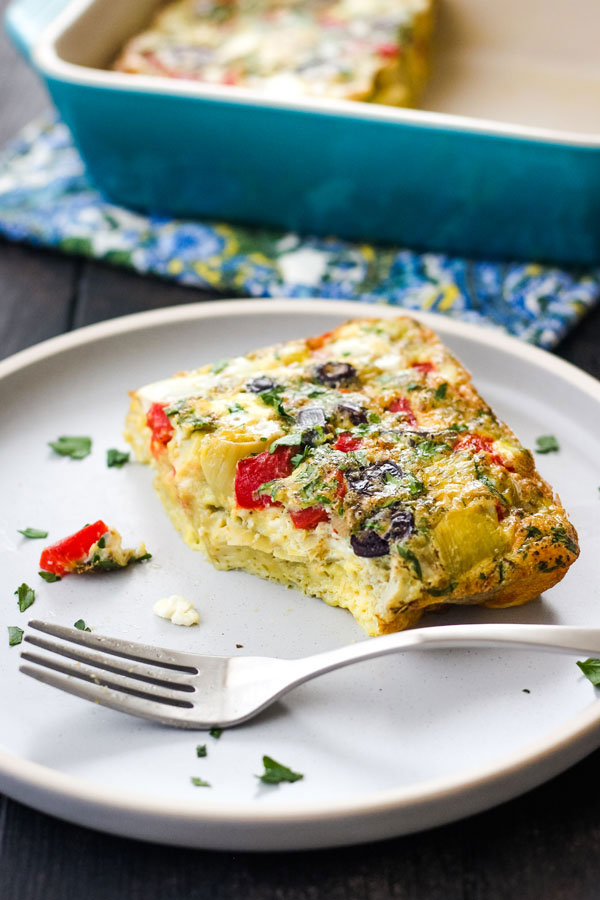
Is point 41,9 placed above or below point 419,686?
above

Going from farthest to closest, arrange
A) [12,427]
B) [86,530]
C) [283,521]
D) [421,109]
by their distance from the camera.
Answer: [421,109] < [12,427] < [86,530] < [283,521]

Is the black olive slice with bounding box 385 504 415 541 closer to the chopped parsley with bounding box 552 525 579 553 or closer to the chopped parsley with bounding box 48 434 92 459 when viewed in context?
the chopped parsley with bounding box 552 525 579 553

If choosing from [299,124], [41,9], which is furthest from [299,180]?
[41,9]

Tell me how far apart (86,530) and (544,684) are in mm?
1354

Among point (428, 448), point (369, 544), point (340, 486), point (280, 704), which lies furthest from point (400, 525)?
point (280, 704)

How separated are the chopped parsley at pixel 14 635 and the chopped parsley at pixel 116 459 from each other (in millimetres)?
744

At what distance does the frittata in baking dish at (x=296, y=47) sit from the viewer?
4.66 meters

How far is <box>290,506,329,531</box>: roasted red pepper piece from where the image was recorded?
2.62 metres

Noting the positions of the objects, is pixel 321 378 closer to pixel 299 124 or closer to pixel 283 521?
pixel 283 521

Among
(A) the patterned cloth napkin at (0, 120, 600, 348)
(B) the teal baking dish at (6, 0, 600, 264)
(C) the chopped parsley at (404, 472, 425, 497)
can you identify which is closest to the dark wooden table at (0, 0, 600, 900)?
(C) the chopped parsley at (404, 472, 425, 497)

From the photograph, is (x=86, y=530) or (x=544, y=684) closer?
(x=544, y=684)

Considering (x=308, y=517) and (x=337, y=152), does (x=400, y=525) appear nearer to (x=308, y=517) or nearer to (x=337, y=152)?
(x=308, y=517)

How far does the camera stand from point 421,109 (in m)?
5.02

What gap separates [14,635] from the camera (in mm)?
2625
